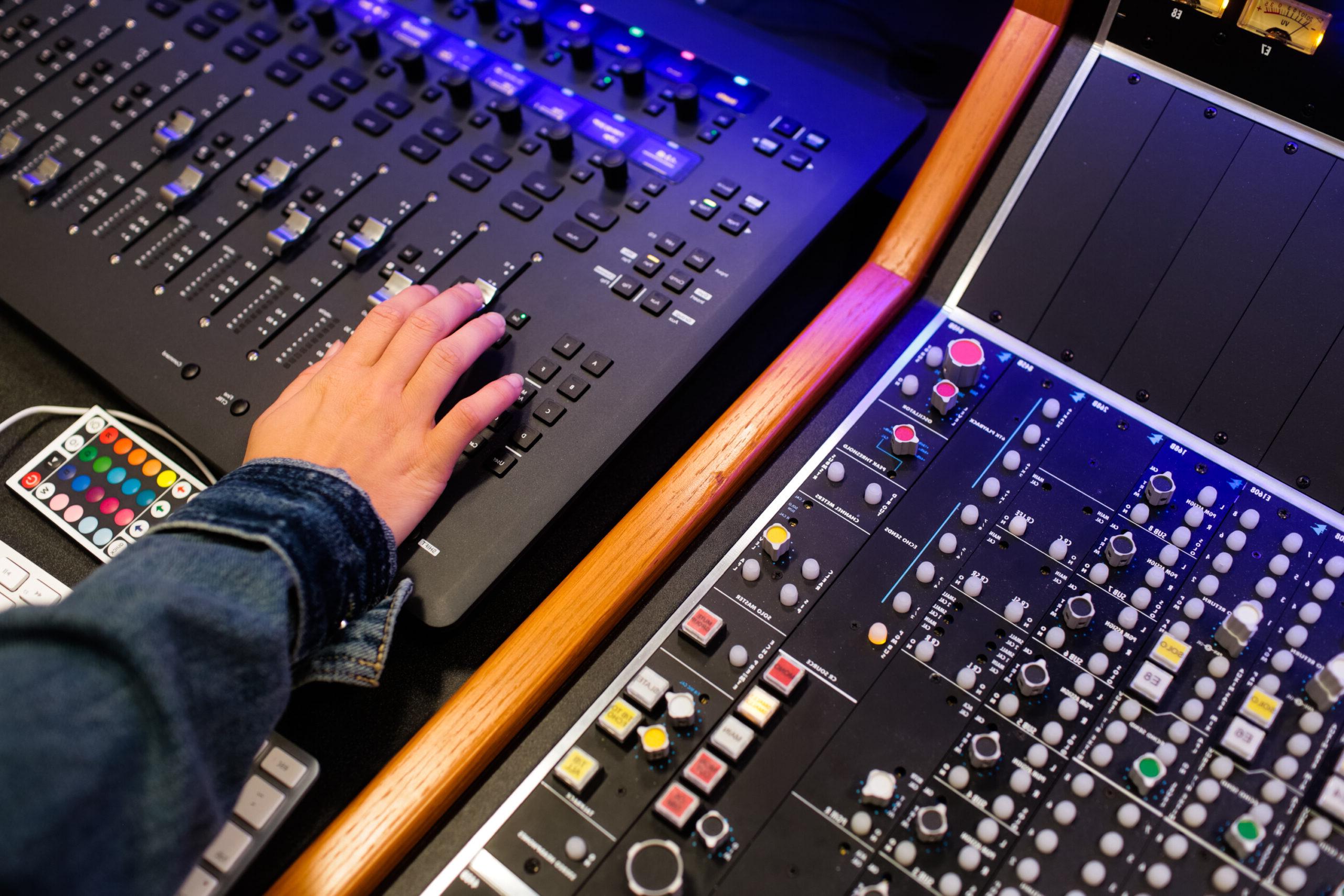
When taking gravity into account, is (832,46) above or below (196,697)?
above

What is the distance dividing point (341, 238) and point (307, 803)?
1.84 ft

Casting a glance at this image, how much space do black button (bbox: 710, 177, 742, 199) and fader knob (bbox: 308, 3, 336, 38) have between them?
1.75 ft

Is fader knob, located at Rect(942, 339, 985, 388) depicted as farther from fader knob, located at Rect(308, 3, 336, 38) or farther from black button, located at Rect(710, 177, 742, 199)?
fader knob, located at Rect(308, 3, 336, 38)

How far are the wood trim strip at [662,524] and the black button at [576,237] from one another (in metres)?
0.24

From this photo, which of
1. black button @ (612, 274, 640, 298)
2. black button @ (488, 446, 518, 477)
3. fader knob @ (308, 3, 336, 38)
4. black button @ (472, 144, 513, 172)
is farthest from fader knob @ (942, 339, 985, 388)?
fader knob @ (308, 3, 336, 38)

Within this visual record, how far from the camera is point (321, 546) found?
2.47ft

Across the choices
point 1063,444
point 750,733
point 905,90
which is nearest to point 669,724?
point 750,733

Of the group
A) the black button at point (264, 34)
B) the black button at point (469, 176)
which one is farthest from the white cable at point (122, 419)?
the black button at point (264, 34)

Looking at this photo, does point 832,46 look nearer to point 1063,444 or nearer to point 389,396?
point 1063,444

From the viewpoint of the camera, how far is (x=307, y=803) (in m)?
0.83

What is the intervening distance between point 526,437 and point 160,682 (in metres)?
0.39

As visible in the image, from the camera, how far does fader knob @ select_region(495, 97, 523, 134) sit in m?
1.10

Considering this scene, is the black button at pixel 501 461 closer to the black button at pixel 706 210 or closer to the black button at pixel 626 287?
the black button at pixel 626 287

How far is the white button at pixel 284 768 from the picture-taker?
0.79 meters
